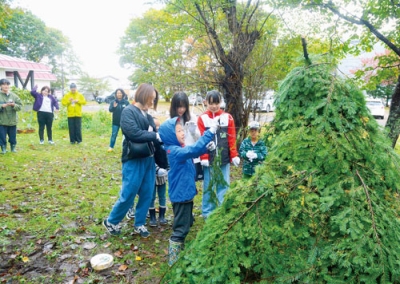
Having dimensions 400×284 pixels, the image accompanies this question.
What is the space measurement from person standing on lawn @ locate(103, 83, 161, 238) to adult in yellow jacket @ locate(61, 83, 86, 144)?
640cm

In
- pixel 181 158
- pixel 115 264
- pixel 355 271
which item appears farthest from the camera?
→ pixel 115 264

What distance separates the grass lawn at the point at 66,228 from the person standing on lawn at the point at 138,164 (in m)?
0.28

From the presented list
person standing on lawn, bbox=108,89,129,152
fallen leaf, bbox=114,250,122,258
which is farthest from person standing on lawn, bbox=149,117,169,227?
person standing on lawn, bbox=108,89,129,152

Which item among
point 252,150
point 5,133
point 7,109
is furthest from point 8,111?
point 252,150

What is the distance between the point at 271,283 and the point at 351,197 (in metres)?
0.71

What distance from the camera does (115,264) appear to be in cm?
338

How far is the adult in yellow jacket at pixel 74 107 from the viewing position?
9.28 metres

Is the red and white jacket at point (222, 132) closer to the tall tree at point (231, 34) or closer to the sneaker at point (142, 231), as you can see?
the sneaker at point (142, 231)

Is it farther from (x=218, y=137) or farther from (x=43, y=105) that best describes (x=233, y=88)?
(x=43, y=105)

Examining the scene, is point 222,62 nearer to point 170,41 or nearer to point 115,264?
point 170,41

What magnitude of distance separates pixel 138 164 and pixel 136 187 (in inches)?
11.4

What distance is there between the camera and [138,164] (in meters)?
3.72

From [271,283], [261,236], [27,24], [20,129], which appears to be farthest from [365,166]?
[27,24]

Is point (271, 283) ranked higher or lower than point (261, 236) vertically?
lower
